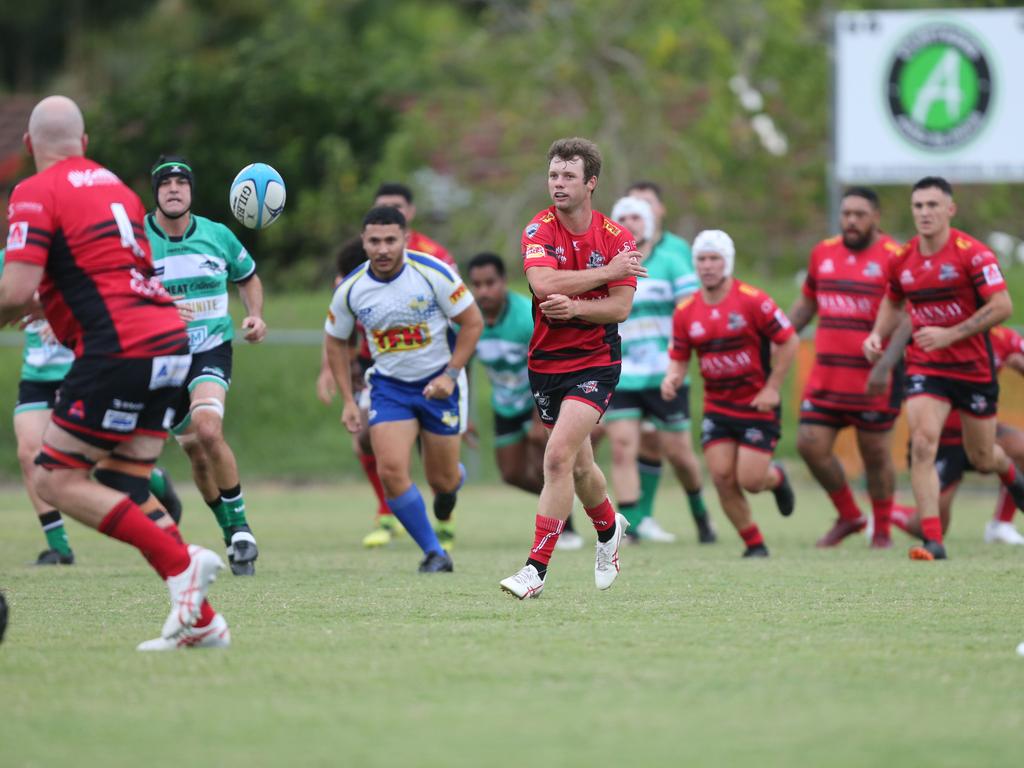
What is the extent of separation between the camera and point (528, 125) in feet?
87.2

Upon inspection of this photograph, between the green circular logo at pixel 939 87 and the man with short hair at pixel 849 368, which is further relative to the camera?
the green circular logo at pixel 939 87

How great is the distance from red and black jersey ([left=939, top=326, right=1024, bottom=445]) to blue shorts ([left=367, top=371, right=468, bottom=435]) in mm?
3928

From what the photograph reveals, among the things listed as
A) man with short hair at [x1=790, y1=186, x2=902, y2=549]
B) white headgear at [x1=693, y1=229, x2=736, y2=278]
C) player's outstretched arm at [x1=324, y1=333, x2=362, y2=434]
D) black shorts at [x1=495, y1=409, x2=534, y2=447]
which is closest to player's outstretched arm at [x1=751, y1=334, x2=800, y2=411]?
white headgear at [x1=693, y1=229, x2=736, y2=278]

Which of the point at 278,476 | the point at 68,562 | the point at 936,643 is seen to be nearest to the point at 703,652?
the point at 936,643

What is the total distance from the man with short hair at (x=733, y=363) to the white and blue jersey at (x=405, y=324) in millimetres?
1770

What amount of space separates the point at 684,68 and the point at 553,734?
75.4ft

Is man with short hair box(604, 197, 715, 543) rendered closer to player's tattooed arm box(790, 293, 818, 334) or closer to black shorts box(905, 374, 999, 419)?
player's tattooed arm box(790, 293, 818, 334)

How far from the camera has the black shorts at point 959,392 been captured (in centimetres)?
981

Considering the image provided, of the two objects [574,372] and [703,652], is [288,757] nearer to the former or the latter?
[703,652]

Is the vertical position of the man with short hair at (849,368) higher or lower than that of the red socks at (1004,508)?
higher

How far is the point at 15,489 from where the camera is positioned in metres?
18.6

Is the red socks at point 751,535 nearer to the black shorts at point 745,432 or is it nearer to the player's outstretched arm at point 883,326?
the black shorts at point 745,432

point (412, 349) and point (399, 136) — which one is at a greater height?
point (399, 136)

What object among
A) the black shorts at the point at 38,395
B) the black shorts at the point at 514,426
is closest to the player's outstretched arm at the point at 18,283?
the black shorts at the point at 38,395
